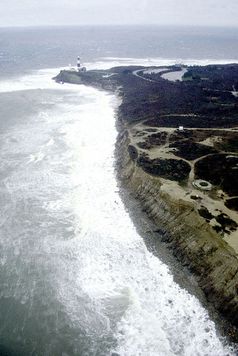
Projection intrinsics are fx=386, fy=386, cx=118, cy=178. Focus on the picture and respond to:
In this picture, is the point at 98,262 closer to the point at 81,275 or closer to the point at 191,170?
the point at 81,275

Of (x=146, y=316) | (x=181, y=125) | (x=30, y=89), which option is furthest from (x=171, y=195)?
(x=30, y=89)

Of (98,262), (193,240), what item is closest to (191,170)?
(193,240)

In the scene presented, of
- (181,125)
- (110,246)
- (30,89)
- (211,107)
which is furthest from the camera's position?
(30,89)

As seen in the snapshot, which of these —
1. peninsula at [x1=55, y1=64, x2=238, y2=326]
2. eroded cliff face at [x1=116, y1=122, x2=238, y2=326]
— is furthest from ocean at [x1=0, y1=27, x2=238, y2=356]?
peninsula at [x1=55, y1=64, x2=238, y2=326]

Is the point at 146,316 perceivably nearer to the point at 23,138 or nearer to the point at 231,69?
the point at 23,138

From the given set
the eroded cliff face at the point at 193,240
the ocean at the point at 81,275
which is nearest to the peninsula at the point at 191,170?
the eroded cliff face at the point at 193,240

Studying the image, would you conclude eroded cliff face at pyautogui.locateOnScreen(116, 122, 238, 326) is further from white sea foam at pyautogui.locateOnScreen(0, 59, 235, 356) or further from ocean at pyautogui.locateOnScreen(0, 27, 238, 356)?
white sea foam at pyautogui.locateOnScreen(0, 59, 235, 356)

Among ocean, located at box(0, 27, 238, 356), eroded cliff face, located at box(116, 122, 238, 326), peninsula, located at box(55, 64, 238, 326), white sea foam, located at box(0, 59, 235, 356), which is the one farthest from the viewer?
peninsula, located at box(55, 64, 238, 326)
